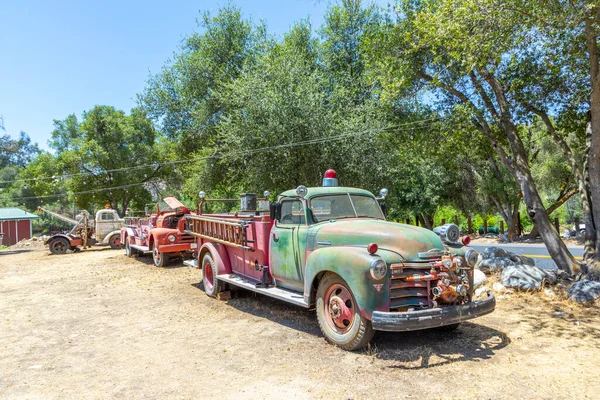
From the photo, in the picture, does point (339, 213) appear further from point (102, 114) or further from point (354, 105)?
point (102, 114)

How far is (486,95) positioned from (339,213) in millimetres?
6842

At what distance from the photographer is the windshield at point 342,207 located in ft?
20.7

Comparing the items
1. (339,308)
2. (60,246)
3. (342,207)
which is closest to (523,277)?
(342,207)

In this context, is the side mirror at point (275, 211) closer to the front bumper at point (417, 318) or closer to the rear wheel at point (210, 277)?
the rear wheel at point (210, 277)

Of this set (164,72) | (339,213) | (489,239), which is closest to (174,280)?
(339,213)

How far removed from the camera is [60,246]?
20.9 meters

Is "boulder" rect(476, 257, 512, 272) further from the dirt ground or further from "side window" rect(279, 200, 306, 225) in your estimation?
"side window" rect(279, 200, 306, 225)

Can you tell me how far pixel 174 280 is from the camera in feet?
35.3

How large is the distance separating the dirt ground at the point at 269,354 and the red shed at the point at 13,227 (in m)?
33.6

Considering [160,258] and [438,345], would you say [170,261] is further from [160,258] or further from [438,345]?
[438,345]

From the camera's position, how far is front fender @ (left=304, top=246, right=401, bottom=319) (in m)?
4.77

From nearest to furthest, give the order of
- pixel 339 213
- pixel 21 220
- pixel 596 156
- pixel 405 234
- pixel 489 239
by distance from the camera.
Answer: pixel 405 234 → pixel 339 213 → pixel 596 156 → pixel 489 239 → pixel 21 220

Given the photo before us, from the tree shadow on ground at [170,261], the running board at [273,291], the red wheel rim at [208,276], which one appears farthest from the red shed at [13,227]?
the running board at [273,291]

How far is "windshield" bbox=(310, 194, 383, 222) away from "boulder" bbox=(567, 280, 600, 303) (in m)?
3.64
